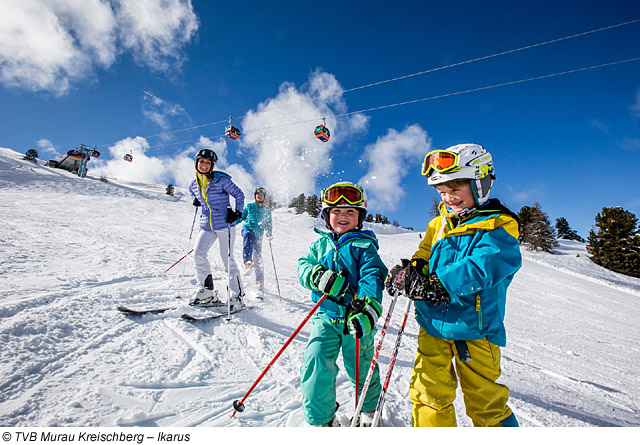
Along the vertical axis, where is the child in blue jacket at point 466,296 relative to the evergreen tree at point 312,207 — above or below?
below

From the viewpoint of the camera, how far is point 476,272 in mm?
1779

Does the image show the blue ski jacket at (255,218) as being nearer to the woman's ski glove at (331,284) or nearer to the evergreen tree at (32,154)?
the woman's ski glove at (331,284)

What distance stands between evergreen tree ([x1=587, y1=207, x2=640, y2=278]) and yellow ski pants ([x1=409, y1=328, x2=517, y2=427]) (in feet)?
145

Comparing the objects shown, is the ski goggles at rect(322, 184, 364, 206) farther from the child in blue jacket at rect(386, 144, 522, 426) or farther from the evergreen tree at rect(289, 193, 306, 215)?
the evergreen tree at rect(289, 193, 306, 215)

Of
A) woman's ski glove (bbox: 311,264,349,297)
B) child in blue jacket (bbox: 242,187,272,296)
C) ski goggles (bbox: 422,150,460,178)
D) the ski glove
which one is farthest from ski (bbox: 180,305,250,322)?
ski goggles (bbox: 422,150,460,178)

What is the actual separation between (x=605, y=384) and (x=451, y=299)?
4.79 meters

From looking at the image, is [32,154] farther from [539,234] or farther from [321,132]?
[539,234]

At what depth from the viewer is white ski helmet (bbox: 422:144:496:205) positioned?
7.11 feet

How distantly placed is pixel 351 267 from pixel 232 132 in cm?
1747

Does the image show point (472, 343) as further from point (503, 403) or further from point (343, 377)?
point (343, 377)

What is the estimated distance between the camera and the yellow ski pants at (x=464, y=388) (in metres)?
1.86

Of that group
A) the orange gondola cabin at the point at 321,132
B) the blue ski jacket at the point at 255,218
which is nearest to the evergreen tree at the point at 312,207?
the orange gondola cabin at the point at 321,132

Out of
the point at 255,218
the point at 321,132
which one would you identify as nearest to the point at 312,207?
the point at 321,132
